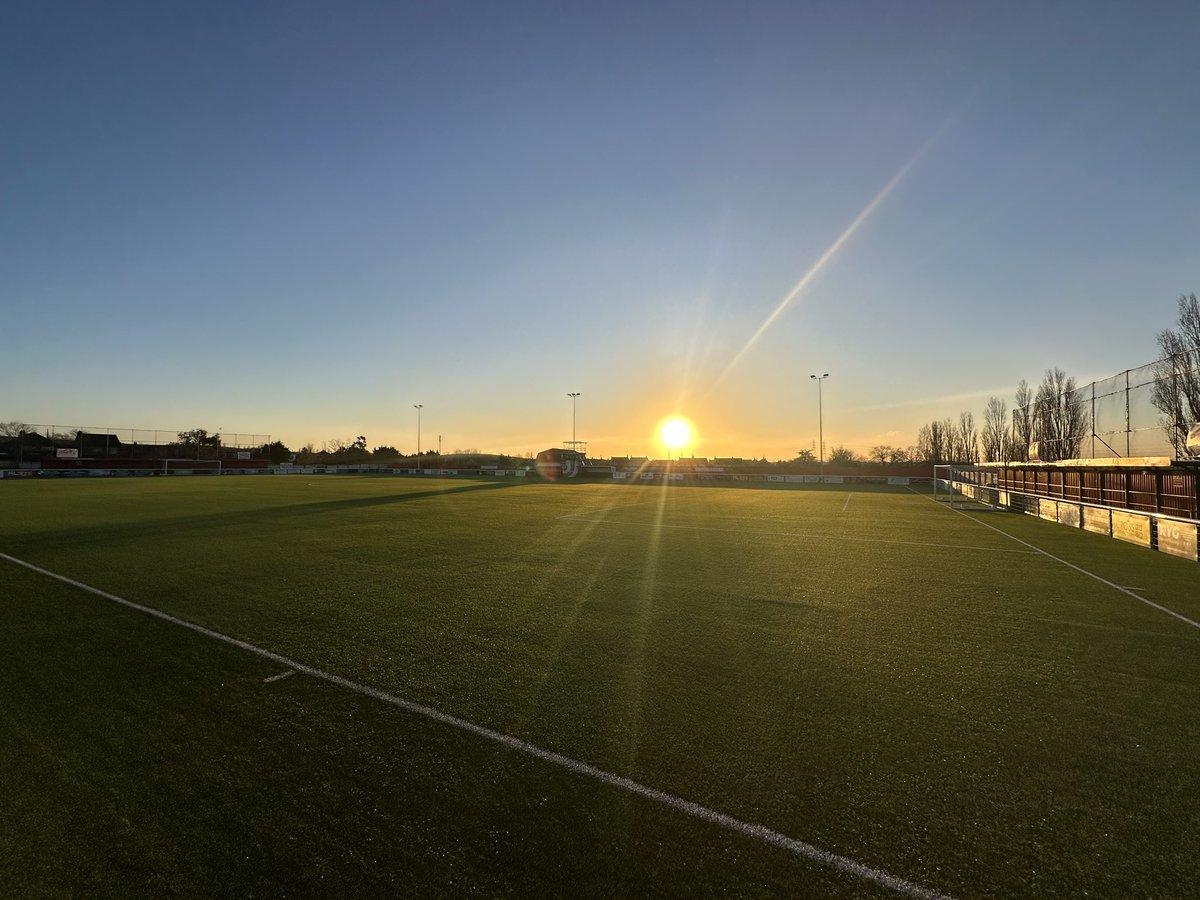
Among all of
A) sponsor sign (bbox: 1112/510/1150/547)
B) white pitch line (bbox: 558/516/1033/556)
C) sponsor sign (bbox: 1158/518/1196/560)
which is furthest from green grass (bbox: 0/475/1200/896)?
sponsor sign (bbox: 1112/510/1150/547)

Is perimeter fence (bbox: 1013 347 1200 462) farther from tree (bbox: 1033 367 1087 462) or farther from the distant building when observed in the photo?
the distant building

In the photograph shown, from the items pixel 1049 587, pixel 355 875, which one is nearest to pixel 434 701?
pixel 355 875

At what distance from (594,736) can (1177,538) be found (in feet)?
49.4

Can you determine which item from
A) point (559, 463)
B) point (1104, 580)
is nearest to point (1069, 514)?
point (1104, 580)

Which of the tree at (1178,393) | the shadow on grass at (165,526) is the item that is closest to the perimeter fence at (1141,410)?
the tree at (1178,393)

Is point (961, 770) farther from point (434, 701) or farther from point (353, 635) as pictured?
point (353, 635)

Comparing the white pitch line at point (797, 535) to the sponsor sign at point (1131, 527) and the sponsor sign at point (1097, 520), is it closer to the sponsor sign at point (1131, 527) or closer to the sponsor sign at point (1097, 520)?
the sponsor sign at point (1131, 527)

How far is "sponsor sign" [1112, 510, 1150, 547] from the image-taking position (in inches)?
519

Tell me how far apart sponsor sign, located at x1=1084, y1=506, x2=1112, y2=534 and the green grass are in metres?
8.19

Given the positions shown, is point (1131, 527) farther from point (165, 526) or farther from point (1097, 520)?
point (165, 526)

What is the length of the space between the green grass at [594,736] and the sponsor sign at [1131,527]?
19.2 feet

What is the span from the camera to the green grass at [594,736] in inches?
106

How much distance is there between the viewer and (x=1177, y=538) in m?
11.9

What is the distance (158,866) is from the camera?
8.66 feet
